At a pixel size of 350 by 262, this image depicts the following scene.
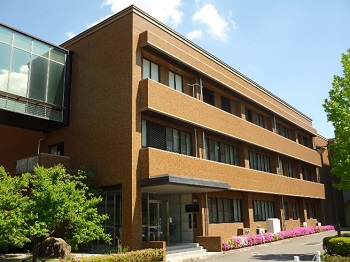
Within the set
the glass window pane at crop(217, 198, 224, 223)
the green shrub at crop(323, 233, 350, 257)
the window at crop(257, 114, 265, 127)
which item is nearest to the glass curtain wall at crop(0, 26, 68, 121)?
the glass window pane at crop(217, 198, 224, 223)

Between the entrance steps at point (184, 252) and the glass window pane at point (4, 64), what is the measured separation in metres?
13.0

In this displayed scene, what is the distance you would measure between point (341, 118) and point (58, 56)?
1823cm

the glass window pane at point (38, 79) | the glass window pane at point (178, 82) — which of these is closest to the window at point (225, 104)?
the glass window pane at point (178, 82)

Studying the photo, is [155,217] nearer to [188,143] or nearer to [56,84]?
[188,143]

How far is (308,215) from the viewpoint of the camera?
138ft

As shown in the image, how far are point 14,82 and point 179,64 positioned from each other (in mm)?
10049

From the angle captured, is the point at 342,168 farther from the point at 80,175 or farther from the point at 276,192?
the point at 80,175

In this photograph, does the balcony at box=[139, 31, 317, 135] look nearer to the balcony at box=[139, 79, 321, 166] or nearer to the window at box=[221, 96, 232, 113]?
the window at box=[221, 96, 232, 113]

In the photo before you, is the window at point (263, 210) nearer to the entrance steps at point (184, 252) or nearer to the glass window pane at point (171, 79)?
the entrance steps at point (184, 252)

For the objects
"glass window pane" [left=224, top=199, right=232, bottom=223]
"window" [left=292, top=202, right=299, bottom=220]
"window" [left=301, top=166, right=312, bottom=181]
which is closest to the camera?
"glass window pane" [left=224, top=199, right=232, bottom=223]

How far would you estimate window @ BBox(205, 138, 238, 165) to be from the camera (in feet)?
86.5

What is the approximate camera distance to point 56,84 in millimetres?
23375

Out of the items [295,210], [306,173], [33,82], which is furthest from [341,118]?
[306,173]

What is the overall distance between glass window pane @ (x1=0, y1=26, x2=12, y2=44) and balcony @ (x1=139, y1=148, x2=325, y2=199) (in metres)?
10.4
